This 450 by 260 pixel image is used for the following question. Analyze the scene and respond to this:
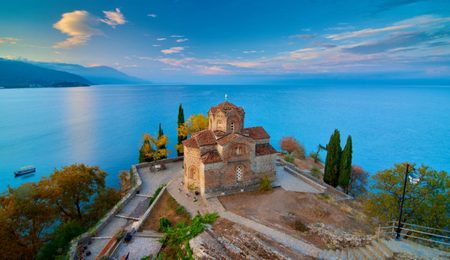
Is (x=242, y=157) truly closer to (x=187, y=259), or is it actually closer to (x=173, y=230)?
(x=173, y=230)

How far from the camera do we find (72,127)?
6988 centimetres

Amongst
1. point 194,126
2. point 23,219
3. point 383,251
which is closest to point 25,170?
point 23,219

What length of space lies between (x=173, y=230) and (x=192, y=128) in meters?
18.7

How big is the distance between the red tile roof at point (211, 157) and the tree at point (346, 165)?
16.7 metres

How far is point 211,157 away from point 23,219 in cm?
1636

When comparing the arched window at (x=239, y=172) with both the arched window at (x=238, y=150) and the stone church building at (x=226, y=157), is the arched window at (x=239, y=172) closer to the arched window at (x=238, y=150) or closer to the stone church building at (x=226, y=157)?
the stone church building at (x=226, y=157)

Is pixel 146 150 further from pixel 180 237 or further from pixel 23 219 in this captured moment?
pixel 180 237

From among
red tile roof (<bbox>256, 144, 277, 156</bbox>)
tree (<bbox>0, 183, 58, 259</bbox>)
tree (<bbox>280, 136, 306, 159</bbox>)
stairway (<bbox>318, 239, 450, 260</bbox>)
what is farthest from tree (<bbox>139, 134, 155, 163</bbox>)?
tree (<bbox>280, 136, 306, 159</bbox>)

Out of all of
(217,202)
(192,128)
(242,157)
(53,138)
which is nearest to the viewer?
(217,202)

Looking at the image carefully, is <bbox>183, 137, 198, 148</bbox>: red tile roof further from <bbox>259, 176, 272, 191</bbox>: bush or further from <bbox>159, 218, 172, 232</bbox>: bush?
<bbox>259, 176, 272, 191</bbox>: bush

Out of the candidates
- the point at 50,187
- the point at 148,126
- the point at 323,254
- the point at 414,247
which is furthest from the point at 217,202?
the point at 148,126

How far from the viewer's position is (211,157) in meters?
20.6

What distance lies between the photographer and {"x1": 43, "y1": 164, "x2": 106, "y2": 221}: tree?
19.9 metres

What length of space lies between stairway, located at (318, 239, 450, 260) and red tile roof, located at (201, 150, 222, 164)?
35.9 feet
